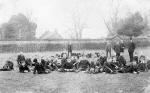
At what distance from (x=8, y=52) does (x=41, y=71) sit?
24779 millimetres

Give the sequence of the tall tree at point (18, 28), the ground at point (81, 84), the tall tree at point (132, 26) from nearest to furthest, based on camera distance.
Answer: the ground at point (81, 84) < the tall tree at point (132, 26) < the tall tree at point (18, 28)

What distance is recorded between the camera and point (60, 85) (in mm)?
14820

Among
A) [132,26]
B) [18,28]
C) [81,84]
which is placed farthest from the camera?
[18,28]

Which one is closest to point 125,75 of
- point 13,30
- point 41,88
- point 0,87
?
point 41,88

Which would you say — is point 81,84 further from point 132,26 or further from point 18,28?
point 18,28

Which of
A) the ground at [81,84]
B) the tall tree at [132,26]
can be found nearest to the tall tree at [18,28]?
the tall tree at [132,26]

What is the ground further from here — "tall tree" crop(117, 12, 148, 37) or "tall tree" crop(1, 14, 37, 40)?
"tall tree" crop(1, 14, 37, 40)

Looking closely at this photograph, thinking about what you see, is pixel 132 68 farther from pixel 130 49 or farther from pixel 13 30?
pixel 13 30

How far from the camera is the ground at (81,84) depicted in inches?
525

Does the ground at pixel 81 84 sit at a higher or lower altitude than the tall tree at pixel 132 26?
lower

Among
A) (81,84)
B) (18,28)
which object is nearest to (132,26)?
(18,28)

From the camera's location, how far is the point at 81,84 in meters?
15.0

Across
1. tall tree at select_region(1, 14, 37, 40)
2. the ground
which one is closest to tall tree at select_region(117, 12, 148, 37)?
tall tree at select_region(1, 14, 37, 40)

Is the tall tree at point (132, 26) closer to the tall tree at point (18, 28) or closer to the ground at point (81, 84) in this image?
the tall tree at point (18, 28)
